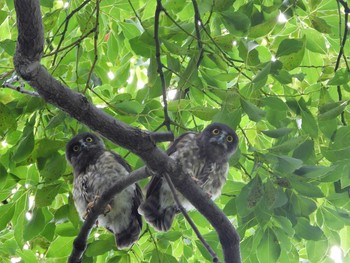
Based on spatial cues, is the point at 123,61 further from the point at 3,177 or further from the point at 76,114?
the point at 76,114

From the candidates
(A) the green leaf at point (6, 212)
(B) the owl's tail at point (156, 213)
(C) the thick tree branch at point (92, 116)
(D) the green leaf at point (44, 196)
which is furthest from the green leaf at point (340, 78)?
(A) the green leaf at point (6, 212)

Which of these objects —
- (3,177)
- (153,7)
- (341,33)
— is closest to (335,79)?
(341,33)

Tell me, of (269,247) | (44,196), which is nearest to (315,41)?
(269,247)

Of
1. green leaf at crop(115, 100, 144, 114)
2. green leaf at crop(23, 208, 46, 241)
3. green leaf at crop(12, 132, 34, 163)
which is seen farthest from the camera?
green leaf at crop(23, 208, 46, 241)

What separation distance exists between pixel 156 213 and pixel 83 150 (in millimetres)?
703

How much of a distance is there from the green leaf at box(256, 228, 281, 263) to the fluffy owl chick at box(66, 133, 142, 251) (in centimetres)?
87

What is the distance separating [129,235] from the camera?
4.06 m

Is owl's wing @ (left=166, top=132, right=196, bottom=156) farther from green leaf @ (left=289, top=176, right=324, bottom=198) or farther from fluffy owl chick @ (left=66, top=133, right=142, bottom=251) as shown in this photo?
green leaf @ (left=289, top=176, right=324, bottom=198)

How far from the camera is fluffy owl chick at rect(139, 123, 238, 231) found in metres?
4.05

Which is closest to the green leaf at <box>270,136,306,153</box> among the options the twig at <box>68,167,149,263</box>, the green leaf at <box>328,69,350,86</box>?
the green leaf at <box>328,69,350,86</box>

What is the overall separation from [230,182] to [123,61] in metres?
1.28

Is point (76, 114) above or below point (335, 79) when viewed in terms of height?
→ above

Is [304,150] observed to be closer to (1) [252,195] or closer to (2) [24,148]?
(1) [252,195]

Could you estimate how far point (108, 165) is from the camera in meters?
4.36
